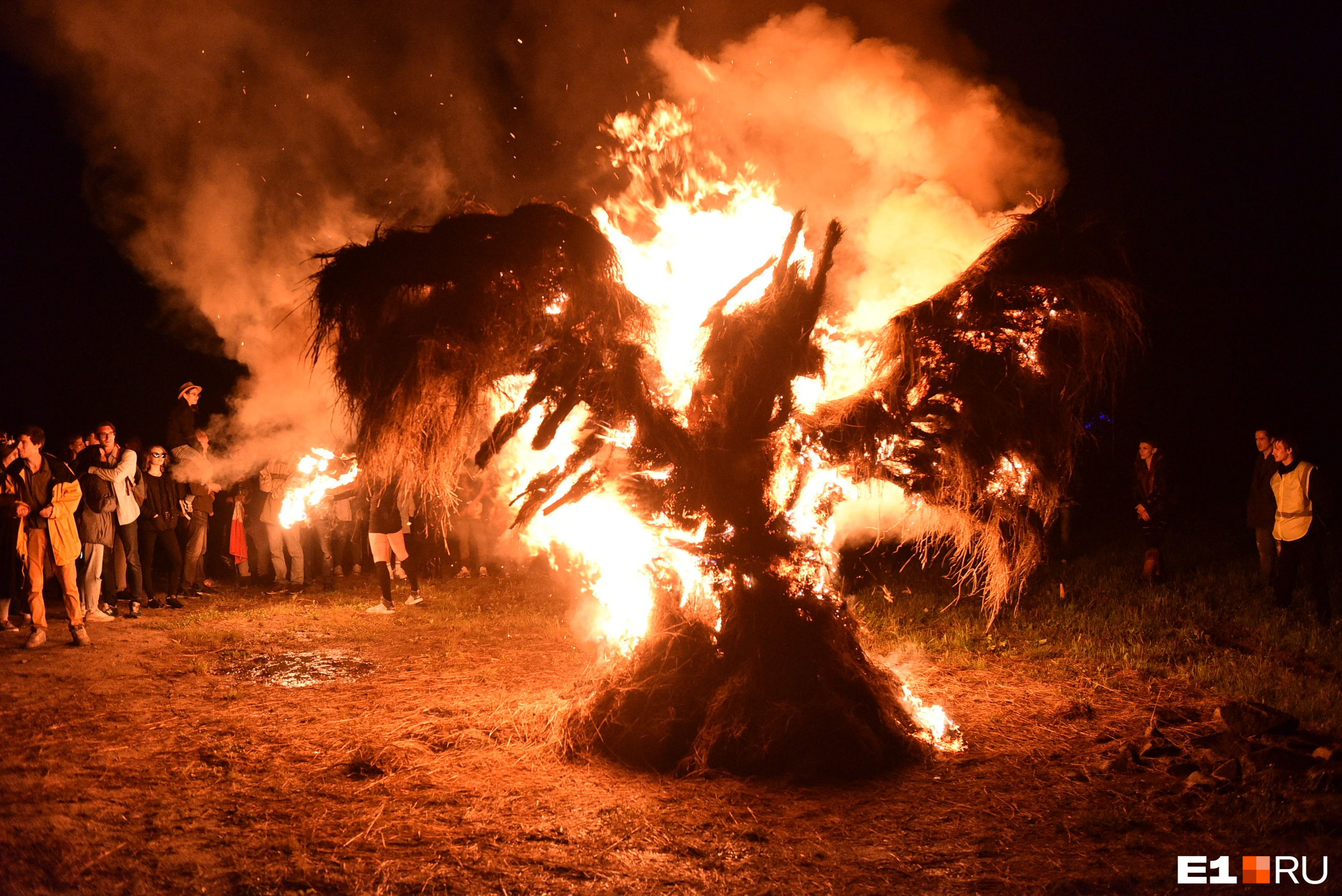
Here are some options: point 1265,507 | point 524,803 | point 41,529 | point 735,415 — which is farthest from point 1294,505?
point 41,529

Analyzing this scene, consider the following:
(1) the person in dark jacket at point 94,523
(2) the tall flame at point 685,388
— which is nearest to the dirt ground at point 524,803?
(2) the tall flame at point 685,388

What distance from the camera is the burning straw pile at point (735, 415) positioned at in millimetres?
4699

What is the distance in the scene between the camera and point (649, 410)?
5.04m

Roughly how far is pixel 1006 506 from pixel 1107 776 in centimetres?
163

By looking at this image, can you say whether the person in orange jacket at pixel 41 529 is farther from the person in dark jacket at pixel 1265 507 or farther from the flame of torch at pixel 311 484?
the person in dark jacket at pixel 1265 507

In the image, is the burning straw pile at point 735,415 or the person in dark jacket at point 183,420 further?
the person in dark jacket at point 183,420

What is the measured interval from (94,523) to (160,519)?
113 centimetres

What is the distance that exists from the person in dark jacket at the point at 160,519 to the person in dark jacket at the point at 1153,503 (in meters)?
12.2

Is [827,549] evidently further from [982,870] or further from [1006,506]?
[982,870]

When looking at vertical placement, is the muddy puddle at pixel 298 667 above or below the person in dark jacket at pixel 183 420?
below

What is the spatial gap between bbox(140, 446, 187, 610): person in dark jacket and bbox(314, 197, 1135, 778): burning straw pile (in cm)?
687

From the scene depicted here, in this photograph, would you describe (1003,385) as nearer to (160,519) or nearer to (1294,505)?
(1294,505)
